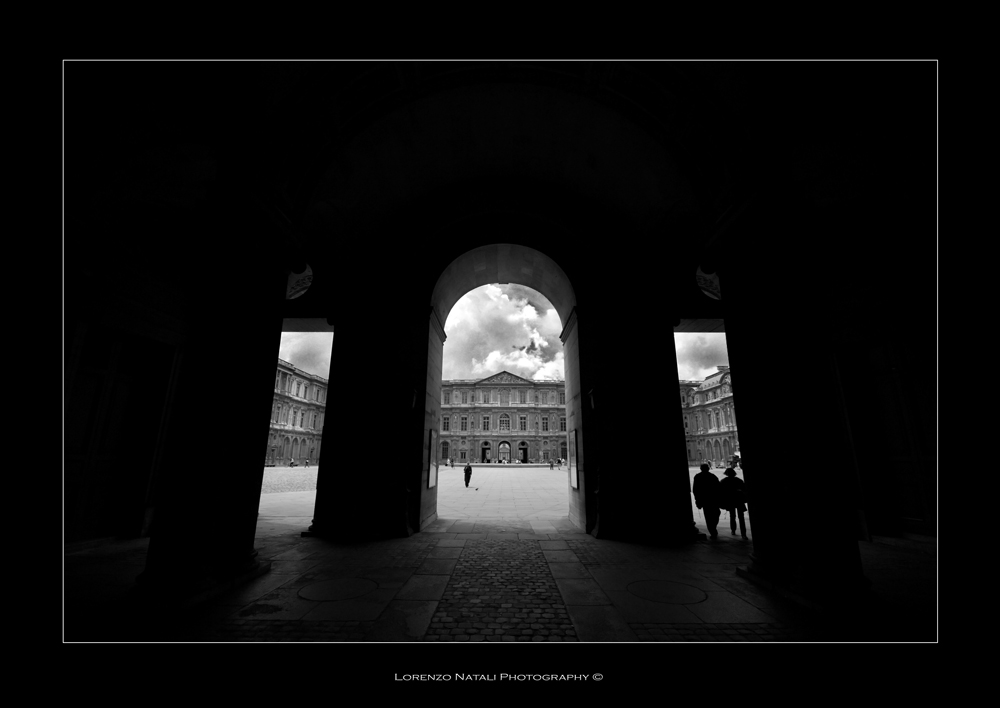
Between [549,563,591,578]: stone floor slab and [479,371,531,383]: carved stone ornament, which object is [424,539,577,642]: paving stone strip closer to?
[549,563,591,578]: stone floor slab

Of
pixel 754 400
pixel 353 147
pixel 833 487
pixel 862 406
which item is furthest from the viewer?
pixel 862 406

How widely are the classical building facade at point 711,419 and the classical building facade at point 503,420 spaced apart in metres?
20.4

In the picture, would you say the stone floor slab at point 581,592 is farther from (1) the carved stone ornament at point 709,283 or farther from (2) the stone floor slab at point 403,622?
(1) the carved stone ornament at point 709,283

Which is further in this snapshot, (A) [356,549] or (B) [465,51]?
(A) [356,549]

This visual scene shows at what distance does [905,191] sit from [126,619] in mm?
10858

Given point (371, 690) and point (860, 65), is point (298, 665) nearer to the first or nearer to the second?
point (371, 690)

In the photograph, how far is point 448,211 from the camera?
26.4 ft

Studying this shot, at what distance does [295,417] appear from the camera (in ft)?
161

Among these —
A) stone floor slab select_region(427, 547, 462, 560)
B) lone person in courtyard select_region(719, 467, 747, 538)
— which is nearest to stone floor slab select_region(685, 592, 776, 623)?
stone floor slab select_region(427, 547, 462, 560)

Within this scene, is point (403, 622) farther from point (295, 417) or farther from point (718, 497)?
point (295, 417)

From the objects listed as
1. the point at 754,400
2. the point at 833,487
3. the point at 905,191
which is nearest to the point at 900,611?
the point at 833,487

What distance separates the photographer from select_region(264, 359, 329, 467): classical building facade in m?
46.1

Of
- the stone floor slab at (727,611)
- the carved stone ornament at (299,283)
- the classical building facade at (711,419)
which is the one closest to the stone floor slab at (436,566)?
the stone floor slab at (727,611)

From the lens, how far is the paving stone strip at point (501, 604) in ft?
9.45
